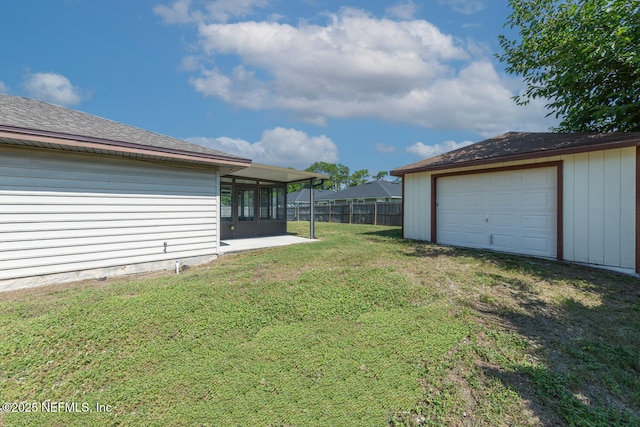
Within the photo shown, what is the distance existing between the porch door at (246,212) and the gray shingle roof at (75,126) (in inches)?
161

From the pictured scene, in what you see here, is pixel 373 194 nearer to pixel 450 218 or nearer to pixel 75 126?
pixel 450 218

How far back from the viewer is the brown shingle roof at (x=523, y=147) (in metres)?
6.00

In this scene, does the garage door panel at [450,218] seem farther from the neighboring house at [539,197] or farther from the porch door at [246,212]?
the porch door at [246,212]

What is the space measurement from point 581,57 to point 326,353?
1084 cm

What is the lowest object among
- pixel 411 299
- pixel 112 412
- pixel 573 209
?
pixel 112 412

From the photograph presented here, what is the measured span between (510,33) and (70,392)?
15628 mm

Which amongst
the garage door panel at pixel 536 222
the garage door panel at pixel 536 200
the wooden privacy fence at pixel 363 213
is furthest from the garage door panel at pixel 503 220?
the wooden privacy fence at pixel 363 213

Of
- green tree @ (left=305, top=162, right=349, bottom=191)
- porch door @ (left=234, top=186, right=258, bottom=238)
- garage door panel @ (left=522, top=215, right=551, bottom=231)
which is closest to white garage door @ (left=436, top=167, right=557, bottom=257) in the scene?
garage door panel @ (left=522, top=215, right=551, bottom=231)

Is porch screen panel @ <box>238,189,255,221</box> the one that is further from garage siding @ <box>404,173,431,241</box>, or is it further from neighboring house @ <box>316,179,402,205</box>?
neighboring house @ <box>316,179,402,205</box>

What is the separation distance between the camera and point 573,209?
632 cm

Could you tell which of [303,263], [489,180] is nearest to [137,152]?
[303,263]

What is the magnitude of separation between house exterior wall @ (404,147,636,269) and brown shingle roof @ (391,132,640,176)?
9.8 inches

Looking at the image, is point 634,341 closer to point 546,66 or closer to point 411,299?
point 411,299

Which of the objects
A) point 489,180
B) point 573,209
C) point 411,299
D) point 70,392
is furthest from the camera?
point 489,180
